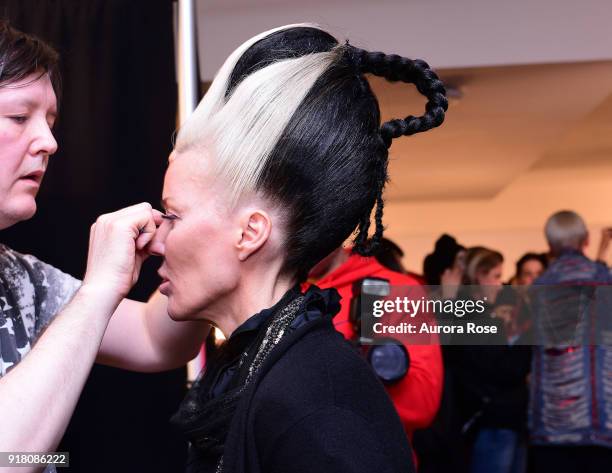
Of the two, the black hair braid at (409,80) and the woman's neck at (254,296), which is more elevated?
the black hair braid at (409,80)

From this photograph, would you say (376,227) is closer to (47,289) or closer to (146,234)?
(146,234)

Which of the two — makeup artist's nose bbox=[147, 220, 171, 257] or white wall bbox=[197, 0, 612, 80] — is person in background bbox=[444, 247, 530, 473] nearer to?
white wall bbox=[197, 0, 612, 80]

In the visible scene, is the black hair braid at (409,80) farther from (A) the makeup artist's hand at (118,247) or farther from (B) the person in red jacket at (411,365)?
(B) the person in red jacket at (411,365)

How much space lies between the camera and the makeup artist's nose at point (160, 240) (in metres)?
1.11

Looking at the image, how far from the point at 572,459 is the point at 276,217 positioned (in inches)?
88.8

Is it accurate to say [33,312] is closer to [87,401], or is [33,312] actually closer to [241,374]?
[241,374]

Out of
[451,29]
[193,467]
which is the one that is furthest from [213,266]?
[451,29]

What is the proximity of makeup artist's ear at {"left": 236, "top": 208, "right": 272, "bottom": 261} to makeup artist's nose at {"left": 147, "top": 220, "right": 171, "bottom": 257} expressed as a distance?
122 mm

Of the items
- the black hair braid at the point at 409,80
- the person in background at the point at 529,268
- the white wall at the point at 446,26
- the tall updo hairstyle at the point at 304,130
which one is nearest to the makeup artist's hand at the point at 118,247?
the tall updo hairstyle at the point at 304,130

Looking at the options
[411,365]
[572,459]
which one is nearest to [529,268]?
[572,459]

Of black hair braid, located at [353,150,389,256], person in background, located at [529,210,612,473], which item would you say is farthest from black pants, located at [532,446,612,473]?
black hair braid, located at [353,150,389,256]

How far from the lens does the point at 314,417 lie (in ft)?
2.91

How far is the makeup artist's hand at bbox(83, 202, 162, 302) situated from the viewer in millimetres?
1062

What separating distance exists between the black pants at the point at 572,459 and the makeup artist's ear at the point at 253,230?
2209 mm
